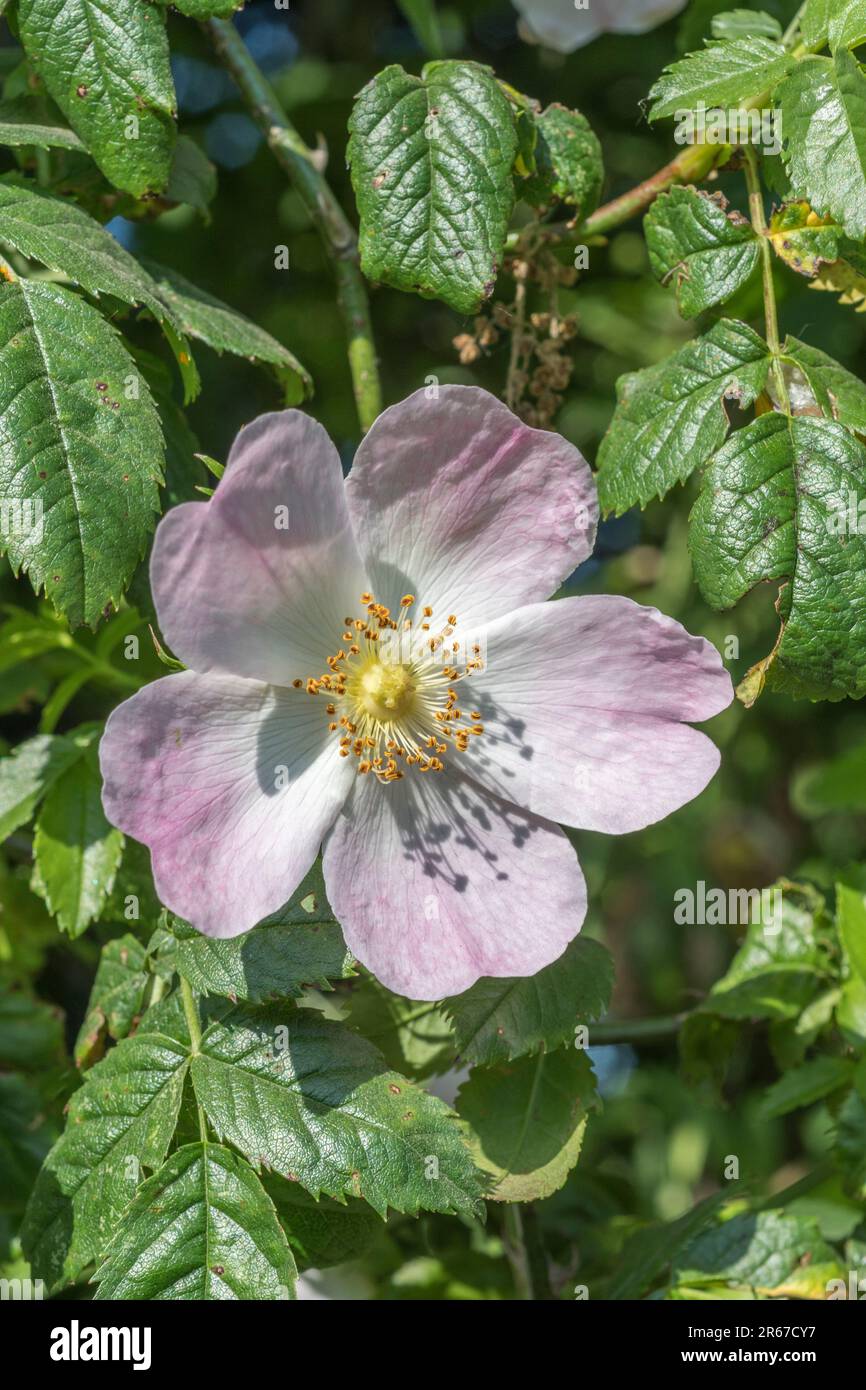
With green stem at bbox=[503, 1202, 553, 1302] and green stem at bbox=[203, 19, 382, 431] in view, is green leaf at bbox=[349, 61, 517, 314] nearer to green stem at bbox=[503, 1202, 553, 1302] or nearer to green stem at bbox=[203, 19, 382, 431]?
green stem at bbox=[203, 19, 382, 431]

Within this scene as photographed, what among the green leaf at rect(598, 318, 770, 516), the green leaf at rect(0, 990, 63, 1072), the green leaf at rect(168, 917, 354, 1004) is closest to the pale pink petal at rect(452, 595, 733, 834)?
the green leaf at rect(598, 318, 770, 516)

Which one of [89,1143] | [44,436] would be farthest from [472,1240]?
[44,436]

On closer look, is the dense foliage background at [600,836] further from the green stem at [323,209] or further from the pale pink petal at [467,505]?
the pale pink petal at [467,505]

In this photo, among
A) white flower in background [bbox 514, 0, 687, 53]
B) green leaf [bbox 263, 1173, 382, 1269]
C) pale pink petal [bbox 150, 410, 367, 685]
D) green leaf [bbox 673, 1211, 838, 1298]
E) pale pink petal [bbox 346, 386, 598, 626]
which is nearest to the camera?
pale pink petal [bbox 150, 410, 367, 685]

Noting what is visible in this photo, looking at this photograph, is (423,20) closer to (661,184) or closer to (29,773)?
(661,184)
